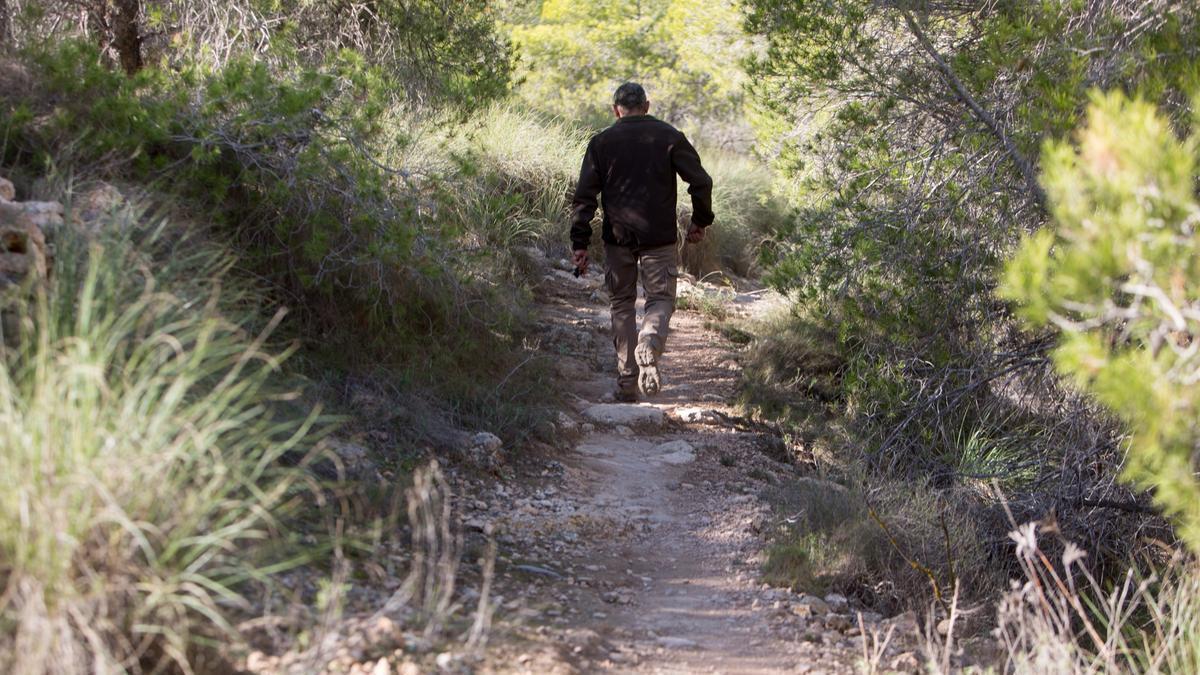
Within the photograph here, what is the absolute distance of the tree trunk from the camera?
793 centimetres

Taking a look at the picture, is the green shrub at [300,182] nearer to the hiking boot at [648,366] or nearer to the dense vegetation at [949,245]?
the hiking boot at [648,366]

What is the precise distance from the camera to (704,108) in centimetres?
2119

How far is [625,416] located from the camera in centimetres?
772

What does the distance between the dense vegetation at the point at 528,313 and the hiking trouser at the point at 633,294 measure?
1.93 feet

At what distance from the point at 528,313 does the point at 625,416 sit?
5.57ft

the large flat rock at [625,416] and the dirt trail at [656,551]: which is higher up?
the large flat rock at [625,416]

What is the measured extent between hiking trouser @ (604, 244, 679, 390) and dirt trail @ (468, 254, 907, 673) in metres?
0.36

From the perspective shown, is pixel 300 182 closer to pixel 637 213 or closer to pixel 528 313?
pixel 637 213

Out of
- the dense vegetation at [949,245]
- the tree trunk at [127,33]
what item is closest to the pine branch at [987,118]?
the dense vegetation at [949,245]

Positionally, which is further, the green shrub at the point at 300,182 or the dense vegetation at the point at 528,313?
the green shrub at the point at 300,182

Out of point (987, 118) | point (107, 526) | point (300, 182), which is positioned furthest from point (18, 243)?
point (987, 118)

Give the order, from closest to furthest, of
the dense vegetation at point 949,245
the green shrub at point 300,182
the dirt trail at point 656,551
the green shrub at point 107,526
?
the green shrub at point 107,526, the dirt trail at point 656,551, the green shrub at point 300,182, the dense vegetation at point 949,245

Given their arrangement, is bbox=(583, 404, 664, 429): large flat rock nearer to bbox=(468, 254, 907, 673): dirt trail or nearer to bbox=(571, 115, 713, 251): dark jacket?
bbox=(468, 254, 907, 673): dirt trail

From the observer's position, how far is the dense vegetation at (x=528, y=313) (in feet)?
10.2
